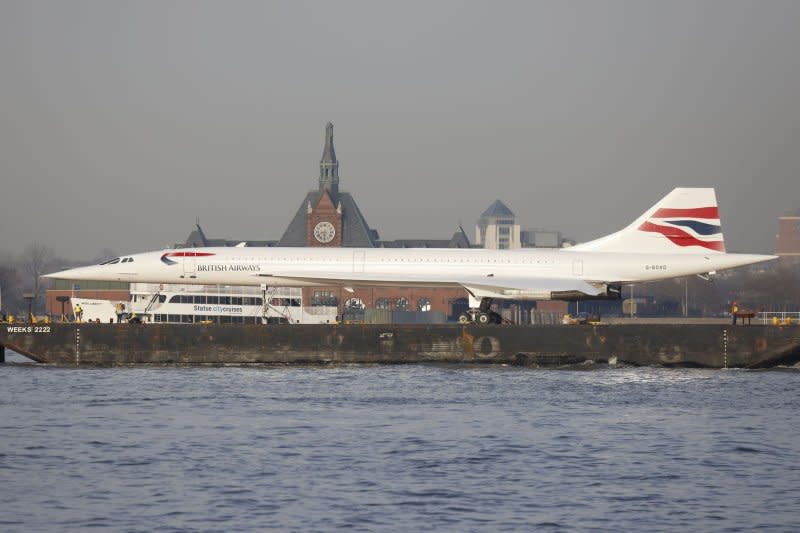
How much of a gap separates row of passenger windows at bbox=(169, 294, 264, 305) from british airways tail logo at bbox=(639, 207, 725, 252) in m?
27.0

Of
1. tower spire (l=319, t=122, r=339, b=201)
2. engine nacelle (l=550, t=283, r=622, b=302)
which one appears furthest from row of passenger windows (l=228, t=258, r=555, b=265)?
tower spire (l=319, t=122, r=339, b=201)

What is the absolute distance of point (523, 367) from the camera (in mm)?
52562

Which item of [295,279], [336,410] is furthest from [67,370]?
[336,410]

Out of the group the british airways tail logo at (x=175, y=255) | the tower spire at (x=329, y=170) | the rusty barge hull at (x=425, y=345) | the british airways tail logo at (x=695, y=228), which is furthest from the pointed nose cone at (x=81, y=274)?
the tower spire at (x=329, y=170)

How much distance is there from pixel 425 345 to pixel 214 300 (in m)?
24.0

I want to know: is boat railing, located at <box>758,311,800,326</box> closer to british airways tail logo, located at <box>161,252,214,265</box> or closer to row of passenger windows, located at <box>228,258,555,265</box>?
row of passenger windows, located at <box>228,258,555,265</box>

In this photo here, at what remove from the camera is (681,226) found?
2375 inches

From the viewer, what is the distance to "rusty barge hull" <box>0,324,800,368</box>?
5194cm

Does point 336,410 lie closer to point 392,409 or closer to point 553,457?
point 392,409

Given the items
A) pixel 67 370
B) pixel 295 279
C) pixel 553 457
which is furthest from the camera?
pixel 295 279

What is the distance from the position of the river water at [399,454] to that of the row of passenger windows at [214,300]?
77.4 ft

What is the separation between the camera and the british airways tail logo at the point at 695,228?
60125 millimetres

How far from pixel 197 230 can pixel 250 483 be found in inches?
6693

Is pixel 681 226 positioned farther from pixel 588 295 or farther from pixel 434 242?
pixel 434 242
